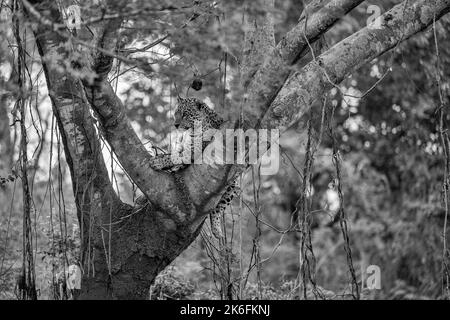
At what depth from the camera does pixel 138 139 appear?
4320 mm

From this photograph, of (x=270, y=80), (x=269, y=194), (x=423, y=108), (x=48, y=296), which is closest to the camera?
(x=270, y=80)

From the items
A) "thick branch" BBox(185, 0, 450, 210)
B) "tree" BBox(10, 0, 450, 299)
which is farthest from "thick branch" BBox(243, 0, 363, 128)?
"thick branch" BBox(185, 0, 450, 210)

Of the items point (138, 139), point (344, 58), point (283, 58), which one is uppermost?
point (344, 58)

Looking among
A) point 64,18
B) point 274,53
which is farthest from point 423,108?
point 64,18

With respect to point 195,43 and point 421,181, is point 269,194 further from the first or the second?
point 195,43

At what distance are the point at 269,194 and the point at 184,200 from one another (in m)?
6.33

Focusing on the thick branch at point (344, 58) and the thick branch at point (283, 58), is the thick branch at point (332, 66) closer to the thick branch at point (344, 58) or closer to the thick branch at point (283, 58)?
the thick branch at point (344, 58)

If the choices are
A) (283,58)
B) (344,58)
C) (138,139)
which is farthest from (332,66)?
(138,139)

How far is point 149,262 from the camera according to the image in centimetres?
441

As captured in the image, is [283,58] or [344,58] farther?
[344,58]

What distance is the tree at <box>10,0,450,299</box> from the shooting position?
4.02 m

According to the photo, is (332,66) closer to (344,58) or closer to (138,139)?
(344,58)

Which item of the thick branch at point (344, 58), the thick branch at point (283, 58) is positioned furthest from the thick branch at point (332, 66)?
the thick branch at point (283, 58)

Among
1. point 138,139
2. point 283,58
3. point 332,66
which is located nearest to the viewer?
point 283,58
